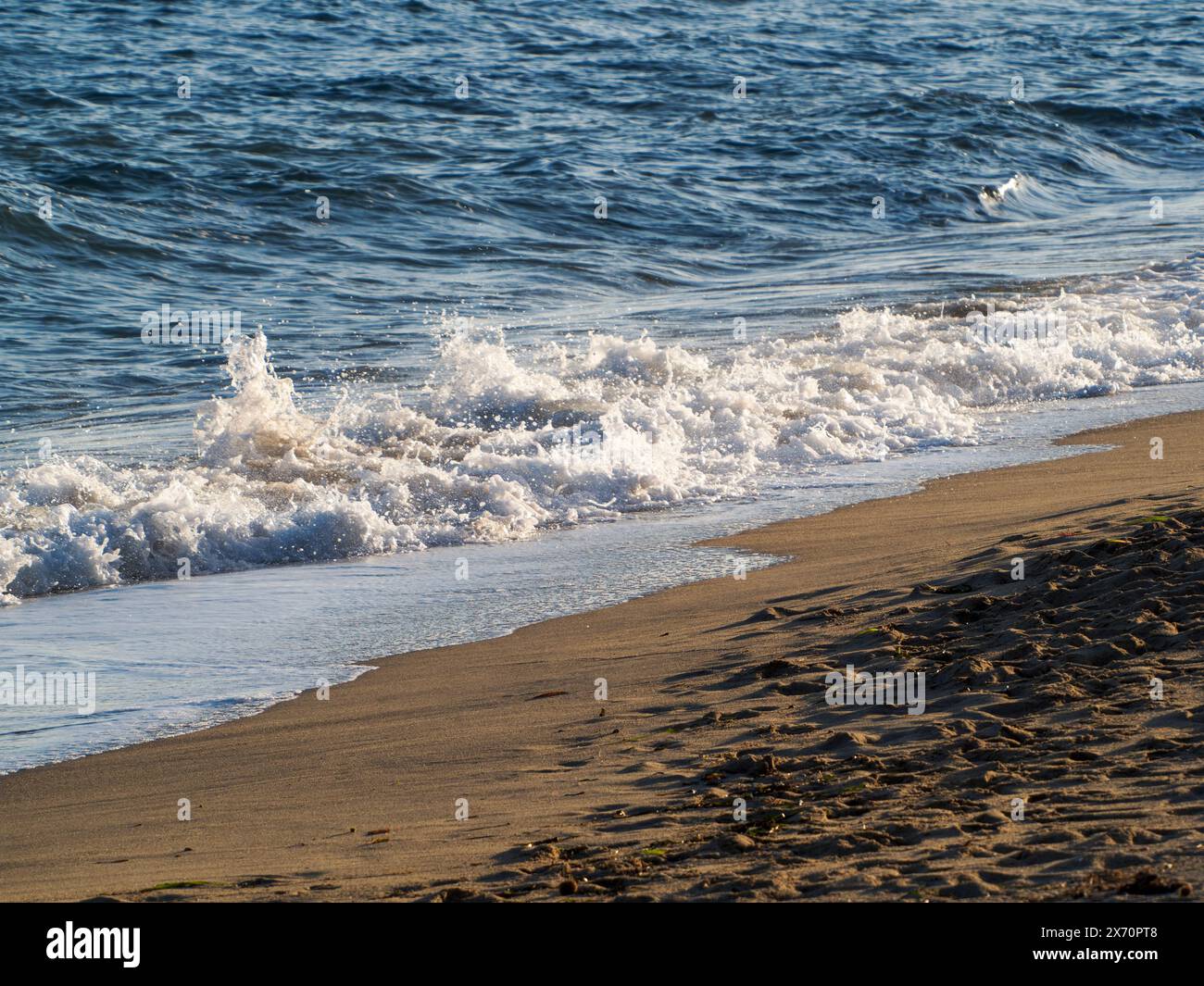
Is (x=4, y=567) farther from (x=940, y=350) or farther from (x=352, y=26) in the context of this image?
(x=352, y=26)

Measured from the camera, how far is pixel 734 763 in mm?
4117

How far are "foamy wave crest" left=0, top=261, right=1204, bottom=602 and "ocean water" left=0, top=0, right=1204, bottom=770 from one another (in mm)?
32

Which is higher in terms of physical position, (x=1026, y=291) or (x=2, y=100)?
(x=2, y=100)

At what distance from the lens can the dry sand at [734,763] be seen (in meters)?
3.26

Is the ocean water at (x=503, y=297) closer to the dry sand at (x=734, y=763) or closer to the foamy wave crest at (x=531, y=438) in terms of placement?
Result: the foamy wave crest at (x=531, y=438)

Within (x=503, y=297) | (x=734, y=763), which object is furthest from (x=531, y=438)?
(x=734, y=763)

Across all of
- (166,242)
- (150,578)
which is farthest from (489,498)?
(166,242)

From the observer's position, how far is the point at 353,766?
4609 mm

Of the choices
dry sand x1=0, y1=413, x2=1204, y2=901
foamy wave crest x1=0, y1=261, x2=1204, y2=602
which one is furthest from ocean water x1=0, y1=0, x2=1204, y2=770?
dry sand x1=0, y1=413, x2=1204, y2=901

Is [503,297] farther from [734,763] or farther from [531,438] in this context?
[734,763]

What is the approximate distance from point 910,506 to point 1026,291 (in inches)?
299

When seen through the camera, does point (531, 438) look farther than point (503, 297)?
No

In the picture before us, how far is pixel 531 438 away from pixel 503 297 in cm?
571

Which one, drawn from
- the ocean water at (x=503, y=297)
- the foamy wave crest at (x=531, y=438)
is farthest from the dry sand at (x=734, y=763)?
the foamy wave crest at (x=531, y=438)
